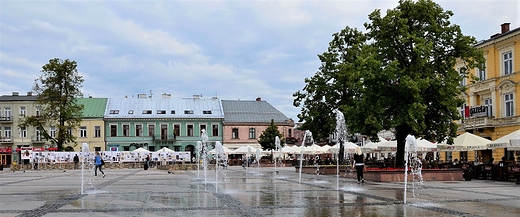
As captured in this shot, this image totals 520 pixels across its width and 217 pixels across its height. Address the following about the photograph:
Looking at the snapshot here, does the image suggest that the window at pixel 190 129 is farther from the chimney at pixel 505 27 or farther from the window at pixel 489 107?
the chimney at pixel 505 27

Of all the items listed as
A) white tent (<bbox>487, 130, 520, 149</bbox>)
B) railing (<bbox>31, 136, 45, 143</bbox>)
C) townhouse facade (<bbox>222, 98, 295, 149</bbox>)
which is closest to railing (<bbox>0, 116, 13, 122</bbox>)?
railing (<bbox>31, 136, 45, 143</bbox>)

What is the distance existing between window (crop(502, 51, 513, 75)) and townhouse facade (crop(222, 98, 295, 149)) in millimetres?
38115

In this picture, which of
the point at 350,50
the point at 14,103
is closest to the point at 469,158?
the point at 350,50

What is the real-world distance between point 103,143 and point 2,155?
12.5 metres

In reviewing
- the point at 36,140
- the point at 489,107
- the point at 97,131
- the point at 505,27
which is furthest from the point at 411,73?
the point at 36,140

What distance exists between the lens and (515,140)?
23.6 metres

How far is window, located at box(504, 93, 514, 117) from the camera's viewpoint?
39.6 metres

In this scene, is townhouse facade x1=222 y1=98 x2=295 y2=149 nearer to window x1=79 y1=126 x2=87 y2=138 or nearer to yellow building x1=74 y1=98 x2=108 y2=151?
yellow building x1=74 y1=98 x2=108 y2=151

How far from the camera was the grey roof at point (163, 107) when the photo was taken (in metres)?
72.9

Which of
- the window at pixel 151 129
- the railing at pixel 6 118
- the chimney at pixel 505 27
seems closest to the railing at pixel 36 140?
the railing at pixel 6 118

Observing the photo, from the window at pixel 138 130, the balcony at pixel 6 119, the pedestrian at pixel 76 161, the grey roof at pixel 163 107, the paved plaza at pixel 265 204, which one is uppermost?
the grey roof at pixel 163 107

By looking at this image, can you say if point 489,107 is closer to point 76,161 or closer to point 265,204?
point 265,204

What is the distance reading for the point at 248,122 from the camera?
7631 cm

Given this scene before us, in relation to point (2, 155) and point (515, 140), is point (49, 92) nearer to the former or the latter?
point (2, 155)
